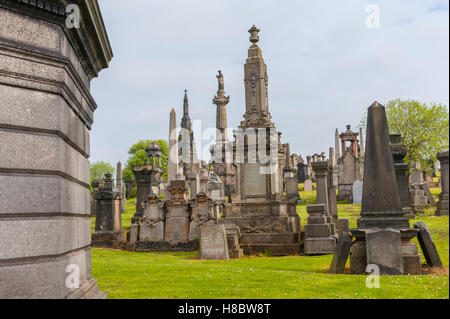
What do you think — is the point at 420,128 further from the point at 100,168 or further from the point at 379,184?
the point at 100,168

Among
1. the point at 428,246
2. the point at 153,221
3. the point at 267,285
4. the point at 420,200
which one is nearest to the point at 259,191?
the point at 153,221

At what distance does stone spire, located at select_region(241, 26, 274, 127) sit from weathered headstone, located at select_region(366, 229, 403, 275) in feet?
32.3

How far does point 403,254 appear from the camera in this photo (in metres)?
8.05

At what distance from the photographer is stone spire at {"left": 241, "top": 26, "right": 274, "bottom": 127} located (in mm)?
17734

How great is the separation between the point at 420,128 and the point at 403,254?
37038 mm

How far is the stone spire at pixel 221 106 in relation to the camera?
56094mm

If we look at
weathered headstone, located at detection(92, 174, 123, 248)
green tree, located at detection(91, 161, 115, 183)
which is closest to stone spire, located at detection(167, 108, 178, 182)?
weathered headstone, located at detection(92, 174, 123, 248)

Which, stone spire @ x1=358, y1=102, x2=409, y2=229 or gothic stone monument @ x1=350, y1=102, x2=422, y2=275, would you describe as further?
stone spire @ x1=358, y1=102, x2=409, y2=229

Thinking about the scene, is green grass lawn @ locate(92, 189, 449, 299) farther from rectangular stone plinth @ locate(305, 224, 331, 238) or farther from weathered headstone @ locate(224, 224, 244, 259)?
A: rectangular stone plinth @ locate(305, 224, 331, 238)

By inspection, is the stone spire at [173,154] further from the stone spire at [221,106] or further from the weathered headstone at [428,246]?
the stone spire at [221,106]

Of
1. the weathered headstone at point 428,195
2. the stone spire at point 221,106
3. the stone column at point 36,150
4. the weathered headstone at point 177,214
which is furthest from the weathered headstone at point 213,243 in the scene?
the stone spire at point 221,106

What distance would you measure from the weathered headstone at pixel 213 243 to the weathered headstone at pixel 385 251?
6.25 metres
